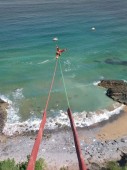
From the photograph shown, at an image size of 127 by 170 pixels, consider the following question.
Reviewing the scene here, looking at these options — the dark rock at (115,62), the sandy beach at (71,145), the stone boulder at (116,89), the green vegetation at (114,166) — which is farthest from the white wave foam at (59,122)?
the dark rock at (115,62)

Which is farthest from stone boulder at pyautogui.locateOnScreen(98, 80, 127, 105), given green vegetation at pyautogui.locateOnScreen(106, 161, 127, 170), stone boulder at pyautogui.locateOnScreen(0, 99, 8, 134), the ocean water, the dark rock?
stone boulder at pyautogui.locateOnScreen(0, 99, 8, 134)

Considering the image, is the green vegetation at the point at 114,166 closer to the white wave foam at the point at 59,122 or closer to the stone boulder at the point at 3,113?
the white wave foam at the point at 59,122

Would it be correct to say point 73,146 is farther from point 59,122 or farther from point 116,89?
point 116,89

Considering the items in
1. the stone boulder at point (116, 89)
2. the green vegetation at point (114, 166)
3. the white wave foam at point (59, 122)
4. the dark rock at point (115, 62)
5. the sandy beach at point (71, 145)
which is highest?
the dark rock at point (115, 62)

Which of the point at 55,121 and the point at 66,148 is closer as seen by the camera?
the point at 66,148

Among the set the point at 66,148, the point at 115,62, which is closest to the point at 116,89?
the point at 115,62

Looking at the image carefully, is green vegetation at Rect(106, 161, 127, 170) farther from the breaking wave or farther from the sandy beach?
the breaking wave
